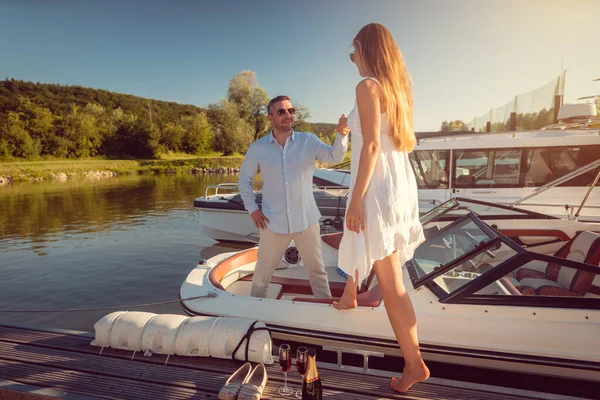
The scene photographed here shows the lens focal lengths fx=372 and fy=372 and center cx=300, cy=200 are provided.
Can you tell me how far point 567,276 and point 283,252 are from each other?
242 centimetres

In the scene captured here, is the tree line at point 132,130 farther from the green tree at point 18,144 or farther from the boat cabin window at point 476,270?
the boat cabin window at point 476,270

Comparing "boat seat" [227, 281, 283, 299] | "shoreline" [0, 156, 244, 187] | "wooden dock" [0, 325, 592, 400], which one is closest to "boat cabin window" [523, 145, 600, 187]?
"boat seat" [227, 281, 283, 299]

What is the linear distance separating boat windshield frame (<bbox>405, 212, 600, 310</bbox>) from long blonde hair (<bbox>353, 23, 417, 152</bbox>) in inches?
49.4

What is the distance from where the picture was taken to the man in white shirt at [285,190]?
3.30 meters

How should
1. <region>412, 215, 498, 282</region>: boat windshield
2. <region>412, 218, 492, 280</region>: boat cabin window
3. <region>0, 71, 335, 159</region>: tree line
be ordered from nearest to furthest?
<region>412, 215, 498, 282</region>: boat windshield
<region>412, 218, 492, 280</region>: boat cabin window
<region>0, 71, 335, 159</region>: tree line

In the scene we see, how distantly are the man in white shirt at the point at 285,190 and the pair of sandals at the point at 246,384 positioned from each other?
1018 mm

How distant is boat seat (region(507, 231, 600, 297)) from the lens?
2.83 metres

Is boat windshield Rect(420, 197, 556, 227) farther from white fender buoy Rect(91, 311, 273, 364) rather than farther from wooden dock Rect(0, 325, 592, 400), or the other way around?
white fender buoy Rect(91, 311, 273, 364)

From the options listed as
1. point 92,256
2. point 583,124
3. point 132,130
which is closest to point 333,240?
point 583,124

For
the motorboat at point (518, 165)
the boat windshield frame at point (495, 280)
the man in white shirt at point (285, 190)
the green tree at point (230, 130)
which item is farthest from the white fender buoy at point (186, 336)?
the green tree at point (230, 130)

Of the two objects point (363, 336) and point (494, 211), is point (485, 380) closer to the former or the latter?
point (363, 336)

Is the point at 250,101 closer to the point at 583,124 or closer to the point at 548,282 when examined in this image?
the point at 583,124

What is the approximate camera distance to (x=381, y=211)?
86.0 inches

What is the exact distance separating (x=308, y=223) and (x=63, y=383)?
2143 mm
